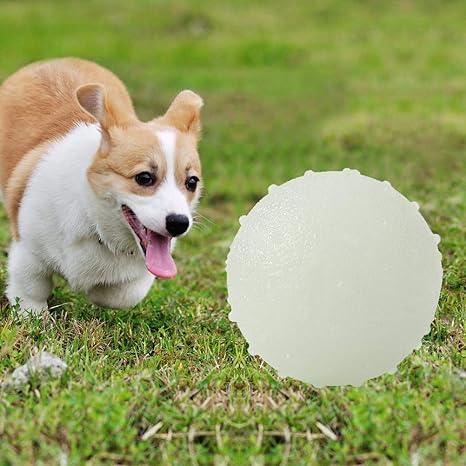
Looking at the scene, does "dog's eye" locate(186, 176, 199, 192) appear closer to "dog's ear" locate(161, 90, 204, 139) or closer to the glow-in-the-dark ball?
"dog's ear" locate(161, 90, 204, 139)

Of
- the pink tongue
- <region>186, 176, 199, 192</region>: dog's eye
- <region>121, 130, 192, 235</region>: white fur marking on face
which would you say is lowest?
the pink tongue

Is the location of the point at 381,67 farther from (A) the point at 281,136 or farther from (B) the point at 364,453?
(B) the point at 364,453

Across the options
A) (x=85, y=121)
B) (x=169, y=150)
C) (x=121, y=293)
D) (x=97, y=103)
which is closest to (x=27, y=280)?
(x=121, y=293)

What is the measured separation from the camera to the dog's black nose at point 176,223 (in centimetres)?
360

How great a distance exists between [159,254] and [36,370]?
0.82 meters

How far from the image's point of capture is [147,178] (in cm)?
373

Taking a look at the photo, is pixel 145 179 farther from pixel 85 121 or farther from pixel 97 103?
pixel 85 121

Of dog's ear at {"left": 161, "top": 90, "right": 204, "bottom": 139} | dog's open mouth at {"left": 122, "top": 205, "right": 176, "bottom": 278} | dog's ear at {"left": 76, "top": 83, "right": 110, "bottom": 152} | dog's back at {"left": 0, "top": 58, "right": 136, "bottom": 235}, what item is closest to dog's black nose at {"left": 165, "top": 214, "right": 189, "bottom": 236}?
dog's open mouth at {"left": 122, "top": 205, "right": 176, "bottom": 278}

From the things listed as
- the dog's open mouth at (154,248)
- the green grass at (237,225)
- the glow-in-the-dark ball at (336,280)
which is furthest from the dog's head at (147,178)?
the green grass at (237,225)

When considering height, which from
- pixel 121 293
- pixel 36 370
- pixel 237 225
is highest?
pixel 36 370

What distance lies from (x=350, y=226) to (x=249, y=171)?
5.91m

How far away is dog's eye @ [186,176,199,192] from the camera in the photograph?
3.90 meters

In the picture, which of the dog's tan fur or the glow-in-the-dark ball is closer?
the glow-in-the-dark ball

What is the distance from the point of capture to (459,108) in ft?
37.1
